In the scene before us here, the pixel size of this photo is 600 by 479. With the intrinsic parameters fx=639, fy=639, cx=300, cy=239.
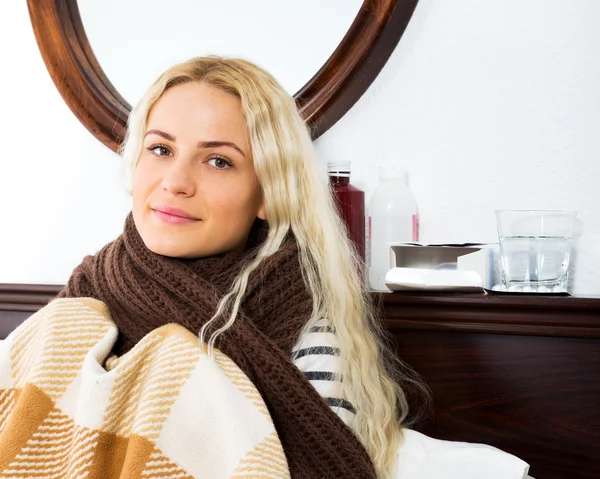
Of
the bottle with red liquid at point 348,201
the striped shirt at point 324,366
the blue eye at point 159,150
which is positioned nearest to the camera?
the striped shirt at point 324,366

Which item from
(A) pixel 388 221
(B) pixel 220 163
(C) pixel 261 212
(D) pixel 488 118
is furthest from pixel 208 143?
(D) pixel 488 118

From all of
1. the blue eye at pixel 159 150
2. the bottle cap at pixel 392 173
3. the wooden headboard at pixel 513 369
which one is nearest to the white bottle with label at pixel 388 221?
the bottle cap at pixel 392 173

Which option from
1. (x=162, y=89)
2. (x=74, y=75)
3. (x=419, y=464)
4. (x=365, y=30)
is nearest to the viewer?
(x=419, y=464)

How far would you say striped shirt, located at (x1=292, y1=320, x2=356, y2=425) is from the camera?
2.73 ft

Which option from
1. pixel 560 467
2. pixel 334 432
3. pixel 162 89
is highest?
pixel 162 89

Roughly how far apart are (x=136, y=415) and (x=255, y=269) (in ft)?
0.86

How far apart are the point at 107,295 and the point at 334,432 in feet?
1.23

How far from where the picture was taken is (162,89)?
38.3 inches

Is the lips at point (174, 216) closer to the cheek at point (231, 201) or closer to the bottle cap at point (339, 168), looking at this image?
the cheek at point (231, 201)

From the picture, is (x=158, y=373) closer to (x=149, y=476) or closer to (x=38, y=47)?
(x=149, y=476)

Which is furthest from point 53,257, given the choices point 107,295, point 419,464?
point 419,464

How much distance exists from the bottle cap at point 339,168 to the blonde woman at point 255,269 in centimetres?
7

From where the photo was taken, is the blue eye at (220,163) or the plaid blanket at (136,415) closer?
the plaid blanket at (136,415)

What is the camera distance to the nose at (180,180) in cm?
89
